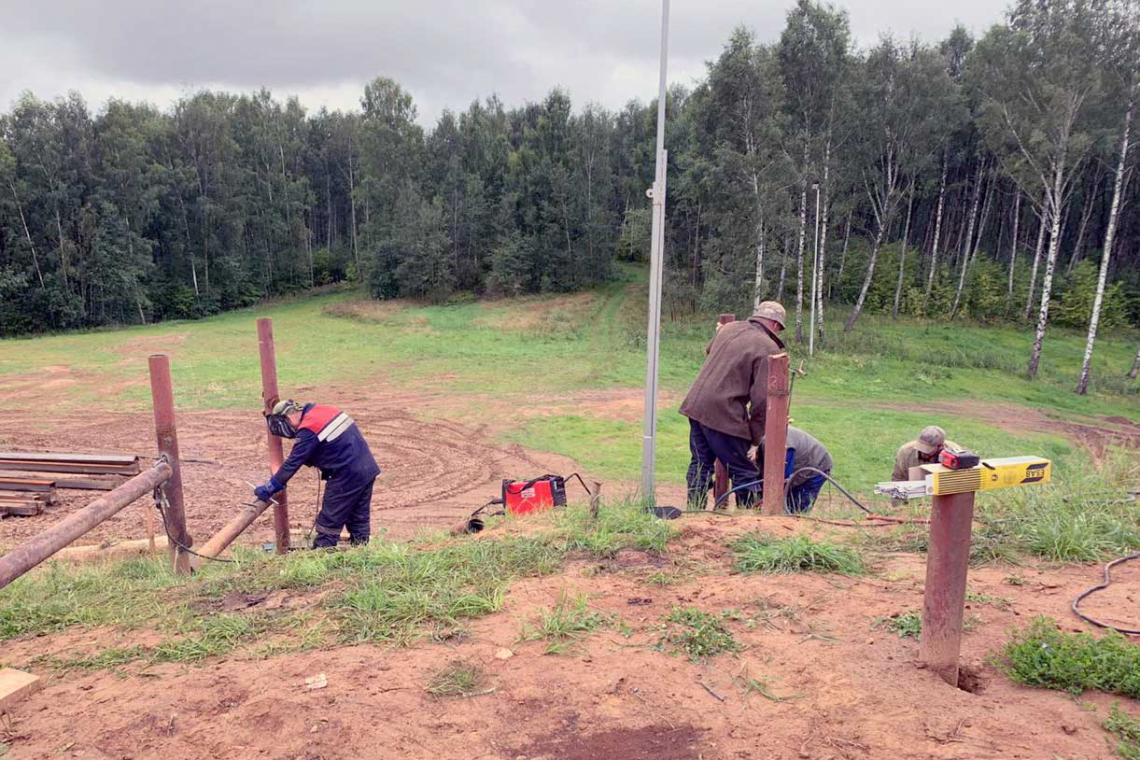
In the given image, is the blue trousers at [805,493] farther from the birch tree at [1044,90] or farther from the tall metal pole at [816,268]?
the birch tree at [1044,90]

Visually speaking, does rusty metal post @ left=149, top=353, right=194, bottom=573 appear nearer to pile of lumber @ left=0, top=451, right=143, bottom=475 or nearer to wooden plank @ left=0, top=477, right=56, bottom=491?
pile of lumber @ left=0, top=451, right=143, bottom=475

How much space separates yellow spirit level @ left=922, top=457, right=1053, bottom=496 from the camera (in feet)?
8.97

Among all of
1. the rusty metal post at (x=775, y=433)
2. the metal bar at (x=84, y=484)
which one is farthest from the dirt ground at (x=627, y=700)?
the metal bar at (x=84, y=484)

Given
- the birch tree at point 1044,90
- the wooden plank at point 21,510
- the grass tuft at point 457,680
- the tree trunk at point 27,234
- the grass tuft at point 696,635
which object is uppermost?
the birch tree at point 1044,90

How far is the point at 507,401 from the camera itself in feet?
57.9

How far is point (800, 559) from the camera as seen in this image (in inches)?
168

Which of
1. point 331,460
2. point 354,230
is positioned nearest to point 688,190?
point 331,460

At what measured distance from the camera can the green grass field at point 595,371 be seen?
1493 cm

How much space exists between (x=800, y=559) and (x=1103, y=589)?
60.2 inches

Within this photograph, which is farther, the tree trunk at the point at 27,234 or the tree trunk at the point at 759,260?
the tree trunk at the point at 27,234

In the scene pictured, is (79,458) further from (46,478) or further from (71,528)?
(71,528)

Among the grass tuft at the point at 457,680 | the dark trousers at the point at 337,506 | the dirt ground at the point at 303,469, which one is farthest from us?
the dirt ground at the point at 303,469

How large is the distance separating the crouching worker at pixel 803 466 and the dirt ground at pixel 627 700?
2.64m

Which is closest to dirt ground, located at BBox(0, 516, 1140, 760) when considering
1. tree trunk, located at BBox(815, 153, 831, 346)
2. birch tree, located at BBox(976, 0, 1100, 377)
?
birch tree, located at BBox(976, 0, 1100, 377)
